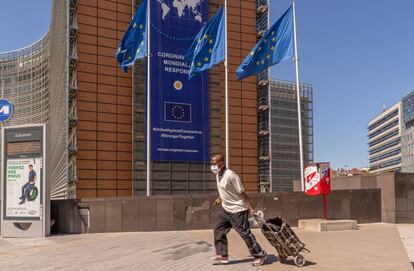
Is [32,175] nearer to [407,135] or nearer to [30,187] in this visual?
[30,187]

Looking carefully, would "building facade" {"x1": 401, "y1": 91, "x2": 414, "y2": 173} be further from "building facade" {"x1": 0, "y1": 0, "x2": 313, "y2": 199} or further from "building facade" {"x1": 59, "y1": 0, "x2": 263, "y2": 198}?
"building facade" {"x1": 59, "y1": 0, "x2": 263, "y2": 198}

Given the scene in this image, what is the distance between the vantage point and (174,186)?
47.0 m

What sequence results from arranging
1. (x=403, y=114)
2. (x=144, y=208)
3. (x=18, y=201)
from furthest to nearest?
(x=403, y=114) < (x=144, y=208) < (x=18, y=201)

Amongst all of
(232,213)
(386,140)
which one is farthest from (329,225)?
Answer: (386,140)

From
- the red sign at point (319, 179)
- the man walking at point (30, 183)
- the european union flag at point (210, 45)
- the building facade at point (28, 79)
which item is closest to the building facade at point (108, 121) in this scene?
the european union flag at point (210, 45)

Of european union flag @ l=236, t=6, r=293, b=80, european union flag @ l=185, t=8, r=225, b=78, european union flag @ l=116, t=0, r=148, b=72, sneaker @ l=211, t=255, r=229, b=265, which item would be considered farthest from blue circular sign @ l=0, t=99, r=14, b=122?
sneaker @ l=211, t=255, r=229, b=265

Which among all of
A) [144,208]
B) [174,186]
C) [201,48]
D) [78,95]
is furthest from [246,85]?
[144,208]

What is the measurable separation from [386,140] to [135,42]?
6329 inches

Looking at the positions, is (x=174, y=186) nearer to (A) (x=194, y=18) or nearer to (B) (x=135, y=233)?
(A) (x=194, y=18)

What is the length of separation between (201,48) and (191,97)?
26.6m

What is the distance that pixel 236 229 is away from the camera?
24.4 ft

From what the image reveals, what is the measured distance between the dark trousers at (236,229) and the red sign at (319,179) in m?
5.87

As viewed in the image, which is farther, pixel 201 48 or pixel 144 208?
pixel 201 48

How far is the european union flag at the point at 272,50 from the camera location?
19194mm
